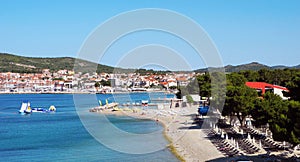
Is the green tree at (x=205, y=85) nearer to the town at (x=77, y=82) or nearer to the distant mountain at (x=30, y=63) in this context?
the town at (x=77, y=82)

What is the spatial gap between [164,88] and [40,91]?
5637cm

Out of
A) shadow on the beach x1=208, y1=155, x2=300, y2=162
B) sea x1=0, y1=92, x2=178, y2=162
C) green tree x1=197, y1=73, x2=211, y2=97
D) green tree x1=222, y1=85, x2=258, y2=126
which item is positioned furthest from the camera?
green tree x1=197, y1=73, x2=211, y2=97

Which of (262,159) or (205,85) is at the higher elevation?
(205,85)

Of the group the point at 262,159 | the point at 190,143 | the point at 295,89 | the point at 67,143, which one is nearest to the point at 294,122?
the point at 295,89

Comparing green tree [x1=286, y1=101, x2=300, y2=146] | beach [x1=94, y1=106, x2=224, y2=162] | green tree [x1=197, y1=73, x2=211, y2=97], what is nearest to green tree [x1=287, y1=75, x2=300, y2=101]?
green tree [x1=286, y1=101, x2=300, y2=146]

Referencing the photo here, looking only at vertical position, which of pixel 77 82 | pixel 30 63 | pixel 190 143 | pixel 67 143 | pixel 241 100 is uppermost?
pixel 30 63

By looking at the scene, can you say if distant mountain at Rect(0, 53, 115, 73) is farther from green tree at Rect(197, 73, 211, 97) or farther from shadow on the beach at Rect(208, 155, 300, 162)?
shadow on the beach at Rect(208, 155, 300, 162)

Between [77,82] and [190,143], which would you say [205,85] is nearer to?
[190,143]

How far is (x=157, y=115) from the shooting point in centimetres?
5738

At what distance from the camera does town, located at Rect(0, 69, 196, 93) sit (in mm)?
122438

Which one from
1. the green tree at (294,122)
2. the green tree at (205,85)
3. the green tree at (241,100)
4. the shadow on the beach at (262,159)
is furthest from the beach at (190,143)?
the green tree at (294,122)

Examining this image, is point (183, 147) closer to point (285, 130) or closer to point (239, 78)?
point (285, 130)

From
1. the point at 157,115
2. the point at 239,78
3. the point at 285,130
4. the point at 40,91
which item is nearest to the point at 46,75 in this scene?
the point at 40,91

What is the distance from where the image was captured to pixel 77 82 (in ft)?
427
